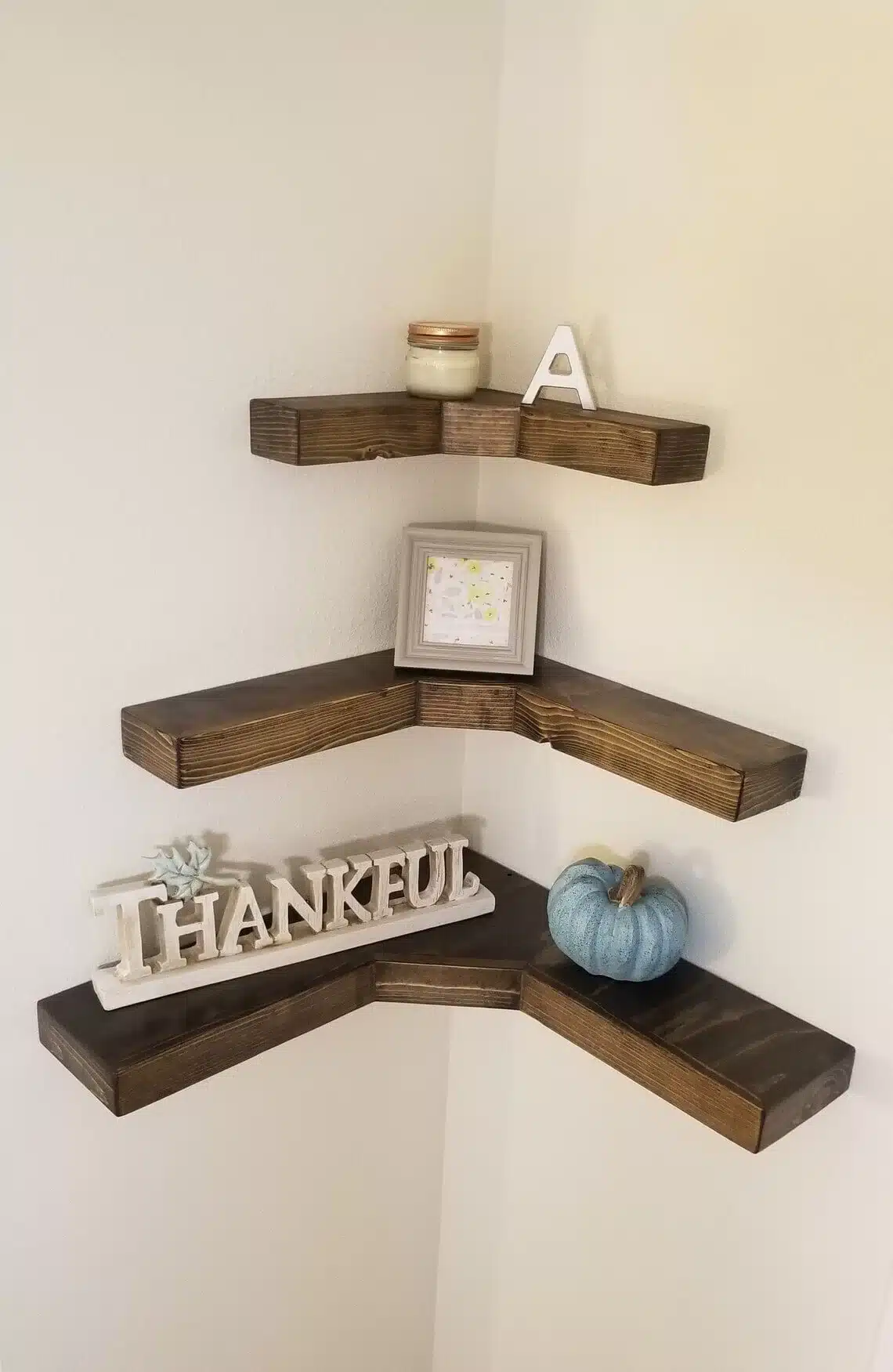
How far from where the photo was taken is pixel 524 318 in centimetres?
149

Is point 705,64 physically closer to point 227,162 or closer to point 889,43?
point 889,43

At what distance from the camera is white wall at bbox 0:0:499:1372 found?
116 cm

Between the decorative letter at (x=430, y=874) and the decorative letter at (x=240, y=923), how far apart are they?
0.71 ft

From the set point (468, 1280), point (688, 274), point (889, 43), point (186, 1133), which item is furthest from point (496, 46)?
point (468, 1280)

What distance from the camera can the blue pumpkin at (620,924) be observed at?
1391 mm

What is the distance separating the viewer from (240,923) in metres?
1.39

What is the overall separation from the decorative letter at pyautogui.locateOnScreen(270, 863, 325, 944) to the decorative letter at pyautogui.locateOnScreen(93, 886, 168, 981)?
0.50 feet

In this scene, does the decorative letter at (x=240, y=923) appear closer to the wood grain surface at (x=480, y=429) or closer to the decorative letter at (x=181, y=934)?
the decorative letter at (x=181, y=934)

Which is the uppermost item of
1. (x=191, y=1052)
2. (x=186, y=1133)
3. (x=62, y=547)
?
(x=62, y=547)

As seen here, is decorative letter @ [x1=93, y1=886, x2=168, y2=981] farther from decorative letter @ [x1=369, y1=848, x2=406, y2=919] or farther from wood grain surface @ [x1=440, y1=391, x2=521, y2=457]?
wood grain surface @ [x1=440, y1=391, x2=521, y2=457]

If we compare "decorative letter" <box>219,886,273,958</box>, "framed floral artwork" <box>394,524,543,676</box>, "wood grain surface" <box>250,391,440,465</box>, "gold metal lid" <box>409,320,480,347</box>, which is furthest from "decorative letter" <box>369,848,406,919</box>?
"gold metal lid" <box>409,320,480,347</box>

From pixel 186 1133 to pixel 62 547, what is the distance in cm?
81

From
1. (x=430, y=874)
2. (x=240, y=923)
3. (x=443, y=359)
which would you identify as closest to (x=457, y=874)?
(x=430, y=874)

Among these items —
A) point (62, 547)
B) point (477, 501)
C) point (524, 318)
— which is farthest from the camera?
point (477, 501)
